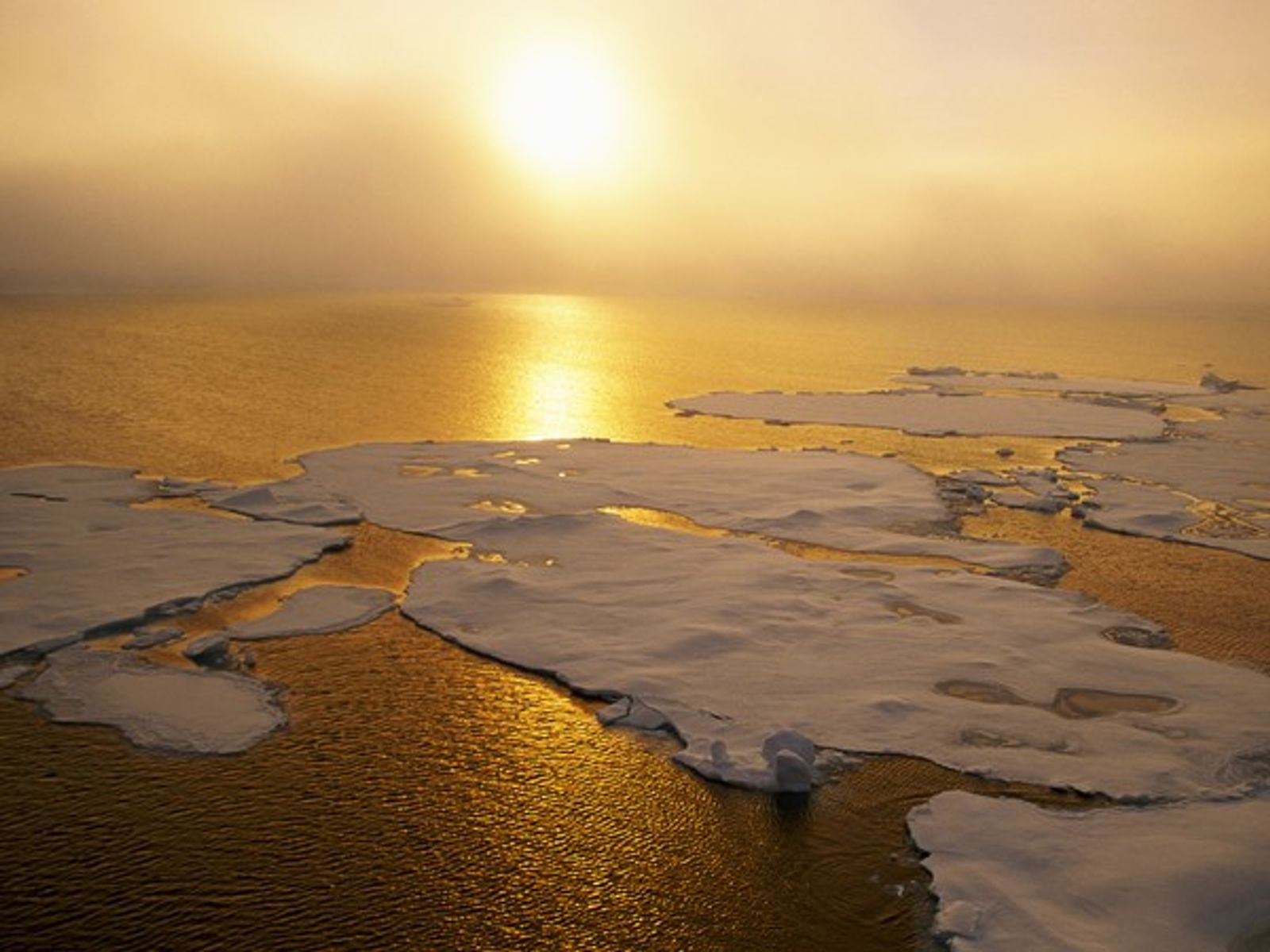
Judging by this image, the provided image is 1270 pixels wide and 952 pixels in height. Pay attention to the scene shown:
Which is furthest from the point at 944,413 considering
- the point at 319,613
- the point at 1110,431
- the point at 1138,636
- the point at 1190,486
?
the point at 319,613

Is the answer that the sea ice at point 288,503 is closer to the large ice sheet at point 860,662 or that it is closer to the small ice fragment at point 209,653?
the large ice sheet at point 860,662

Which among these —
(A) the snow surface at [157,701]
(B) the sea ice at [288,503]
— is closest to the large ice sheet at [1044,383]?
(B) the sea ice at [288,503]

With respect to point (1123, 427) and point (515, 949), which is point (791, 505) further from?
point (1123, 427)

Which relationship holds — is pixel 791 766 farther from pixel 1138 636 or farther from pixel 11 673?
pixel 11 673

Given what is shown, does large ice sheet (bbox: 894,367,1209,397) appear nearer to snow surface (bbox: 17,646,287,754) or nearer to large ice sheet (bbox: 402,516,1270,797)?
large ice sheet (bbox: 402,516,1270,797)

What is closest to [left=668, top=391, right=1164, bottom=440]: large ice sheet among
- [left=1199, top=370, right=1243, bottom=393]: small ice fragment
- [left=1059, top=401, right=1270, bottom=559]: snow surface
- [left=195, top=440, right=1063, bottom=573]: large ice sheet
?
[left=1059, top=401, right=1270, bottom=559]: snow surface

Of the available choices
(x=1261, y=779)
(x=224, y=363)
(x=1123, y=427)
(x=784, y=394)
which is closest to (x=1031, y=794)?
(x=1261, y=779)

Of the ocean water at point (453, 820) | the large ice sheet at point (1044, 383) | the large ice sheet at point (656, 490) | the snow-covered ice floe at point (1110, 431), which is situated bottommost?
the ocean water at point (453, 820)
